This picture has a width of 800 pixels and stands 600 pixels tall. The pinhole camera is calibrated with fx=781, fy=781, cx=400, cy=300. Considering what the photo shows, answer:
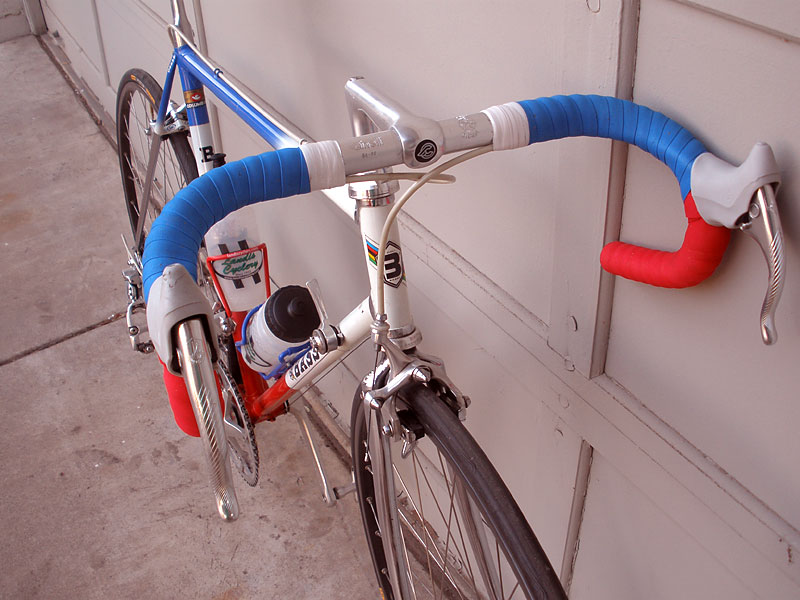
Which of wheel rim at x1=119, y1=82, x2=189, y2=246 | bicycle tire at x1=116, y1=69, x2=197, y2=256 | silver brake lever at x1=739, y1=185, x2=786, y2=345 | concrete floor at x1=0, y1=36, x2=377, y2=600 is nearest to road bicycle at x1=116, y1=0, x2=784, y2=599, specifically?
silver brake lever at x1=739, y1=185, x2=786, y2=345

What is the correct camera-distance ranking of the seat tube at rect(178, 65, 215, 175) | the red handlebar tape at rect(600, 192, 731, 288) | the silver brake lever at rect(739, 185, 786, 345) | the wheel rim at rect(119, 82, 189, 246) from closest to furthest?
the silver brake lever at rect(739, 185, 786, 345) → the red handlebar tape at rect(600, 192, 731, 288) → the seat tube at rect(178, 65, 215, 175) → the wheel rim at rect(119, 82, 189, 246)

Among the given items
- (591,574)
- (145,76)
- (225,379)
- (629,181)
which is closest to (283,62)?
(145,76)

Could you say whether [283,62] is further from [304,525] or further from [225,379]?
[304,525]

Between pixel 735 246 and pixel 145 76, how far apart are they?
5.82 feet

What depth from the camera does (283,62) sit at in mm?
1919

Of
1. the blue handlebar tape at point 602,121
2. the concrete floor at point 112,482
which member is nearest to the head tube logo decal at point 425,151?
the blue handlebar tape at point 602,121

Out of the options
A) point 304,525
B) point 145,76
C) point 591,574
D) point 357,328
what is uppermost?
point 145,76

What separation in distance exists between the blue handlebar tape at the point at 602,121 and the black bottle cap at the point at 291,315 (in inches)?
37.1

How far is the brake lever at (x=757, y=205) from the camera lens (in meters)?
0.71

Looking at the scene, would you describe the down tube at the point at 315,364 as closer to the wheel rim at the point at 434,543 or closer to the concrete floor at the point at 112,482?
the wheel rim at the point at 434,543

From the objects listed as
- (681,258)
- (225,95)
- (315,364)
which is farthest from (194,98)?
(681,258)

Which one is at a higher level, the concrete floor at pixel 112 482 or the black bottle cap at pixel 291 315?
the black bottle cap at pixel 291 315

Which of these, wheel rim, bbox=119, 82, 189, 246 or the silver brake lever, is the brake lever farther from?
wheel rim, bbox=119, 82, 189, 246

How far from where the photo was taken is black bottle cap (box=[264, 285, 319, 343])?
1.71m
